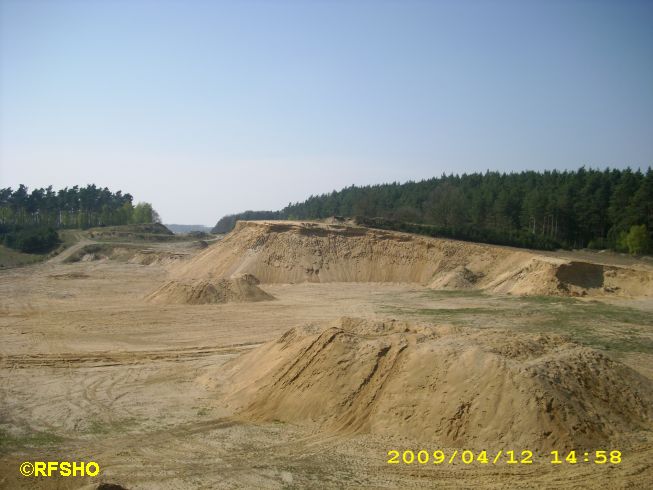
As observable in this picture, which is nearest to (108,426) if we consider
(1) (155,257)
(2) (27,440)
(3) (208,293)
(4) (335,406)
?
(2) (27,440)

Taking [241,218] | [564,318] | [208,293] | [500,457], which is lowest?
[500,457]

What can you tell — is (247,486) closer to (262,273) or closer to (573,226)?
(262,273)

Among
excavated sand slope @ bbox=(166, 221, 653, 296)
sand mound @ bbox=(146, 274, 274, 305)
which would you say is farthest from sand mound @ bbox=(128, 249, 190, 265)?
sand mound @ bbox=(146, 274, 274, 305)

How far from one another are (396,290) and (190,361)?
2224 cm

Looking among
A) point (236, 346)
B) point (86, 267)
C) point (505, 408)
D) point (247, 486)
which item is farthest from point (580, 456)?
point (86, 267)

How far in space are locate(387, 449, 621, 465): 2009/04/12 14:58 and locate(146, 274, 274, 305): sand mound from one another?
81.0 ft

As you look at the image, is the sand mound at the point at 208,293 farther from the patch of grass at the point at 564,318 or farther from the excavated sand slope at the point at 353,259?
the patch of grass at the point at 564,318

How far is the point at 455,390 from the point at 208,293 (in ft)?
81.7

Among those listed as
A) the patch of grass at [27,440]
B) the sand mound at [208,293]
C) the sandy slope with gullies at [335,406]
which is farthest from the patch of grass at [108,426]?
the sand mound at [208,293]

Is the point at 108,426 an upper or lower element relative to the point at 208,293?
lower

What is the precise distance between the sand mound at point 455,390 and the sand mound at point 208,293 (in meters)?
19.5

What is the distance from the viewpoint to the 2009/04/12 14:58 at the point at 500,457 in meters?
10.3

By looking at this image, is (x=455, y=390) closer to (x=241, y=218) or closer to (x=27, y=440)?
(x=27, y=440)

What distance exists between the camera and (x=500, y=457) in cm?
1045
